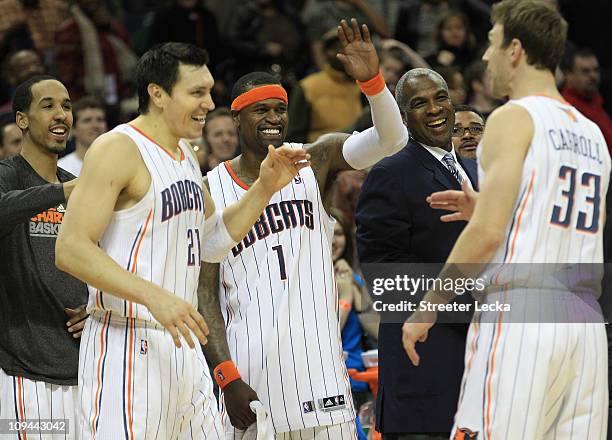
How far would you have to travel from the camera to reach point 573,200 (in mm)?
4414

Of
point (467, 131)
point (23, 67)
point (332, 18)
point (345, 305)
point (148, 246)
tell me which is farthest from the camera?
point (332, 18)

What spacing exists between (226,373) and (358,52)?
1.77 meters

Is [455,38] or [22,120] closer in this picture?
[22,120]

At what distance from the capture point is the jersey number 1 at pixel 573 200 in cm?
439

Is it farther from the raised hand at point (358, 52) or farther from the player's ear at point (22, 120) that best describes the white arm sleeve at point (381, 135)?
the player's ear at point (22, 120)

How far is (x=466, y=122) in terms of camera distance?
6684mm

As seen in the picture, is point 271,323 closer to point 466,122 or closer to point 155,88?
point 155,88

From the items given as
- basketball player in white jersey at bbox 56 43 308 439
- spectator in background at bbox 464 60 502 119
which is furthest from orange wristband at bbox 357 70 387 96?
spectator in background at bbox 464 60 502 119

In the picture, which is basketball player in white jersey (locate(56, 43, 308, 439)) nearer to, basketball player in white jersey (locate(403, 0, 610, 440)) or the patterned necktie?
the patterned necktie

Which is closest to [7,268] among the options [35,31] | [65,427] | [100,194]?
[65,427]

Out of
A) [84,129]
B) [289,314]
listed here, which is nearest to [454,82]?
[84,129]

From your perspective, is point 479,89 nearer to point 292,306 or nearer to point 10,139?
point 10,139

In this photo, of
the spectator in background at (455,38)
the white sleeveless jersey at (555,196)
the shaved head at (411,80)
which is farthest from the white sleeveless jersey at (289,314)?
the spectator in background at (455,38)

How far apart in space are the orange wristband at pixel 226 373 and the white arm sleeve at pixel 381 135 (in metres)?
1.27
